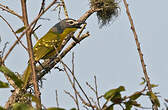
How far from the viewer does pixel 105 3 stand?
4855mm

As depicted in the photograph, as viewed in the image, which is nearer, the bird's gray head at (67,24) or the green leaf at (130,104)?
the green leaf at (130,104)

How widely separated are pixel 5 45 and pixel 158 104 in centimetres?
132

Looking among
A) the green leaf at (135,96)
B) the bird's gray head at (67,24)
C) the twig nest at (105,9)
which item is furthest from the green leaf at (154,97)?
the twig nest at (105,9)

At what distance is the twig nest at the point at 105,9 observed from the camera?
15.8 feet

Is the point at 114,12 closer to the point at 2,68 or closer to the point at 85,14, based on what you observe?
the point at 85,14

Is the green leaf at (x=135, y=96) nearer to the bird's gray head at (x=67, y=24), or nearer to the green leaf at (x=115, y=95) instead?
the green leaf at (x=115, y=95)

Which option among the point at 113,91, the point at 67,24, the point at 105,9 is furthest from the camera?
the point at 105,9

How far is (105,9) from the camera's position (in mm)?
4906

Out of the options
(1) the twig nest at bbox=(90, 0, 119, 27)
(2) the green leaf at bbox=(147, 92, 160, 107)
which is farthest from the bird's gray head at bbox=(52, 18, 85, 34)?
(2) the green leaf at bbox=(147, 92, 160, 107)

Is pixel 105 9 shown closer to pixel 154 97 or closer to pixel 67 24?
pixel 67 24

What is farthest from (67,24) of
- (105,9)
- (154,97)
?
(154,97)

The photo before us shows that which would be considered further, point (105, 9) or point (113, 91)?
point (105, 9)

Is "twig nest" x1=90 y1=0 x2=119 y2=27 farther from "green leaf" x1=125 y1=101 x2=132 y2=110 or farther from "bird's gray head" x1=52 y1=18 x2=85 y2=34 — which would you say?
"green leaf" x1=125 y1=101 x2=132 y2=110

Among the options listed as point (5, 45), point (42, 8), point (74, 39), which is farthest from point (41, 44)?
point (42, 8)
